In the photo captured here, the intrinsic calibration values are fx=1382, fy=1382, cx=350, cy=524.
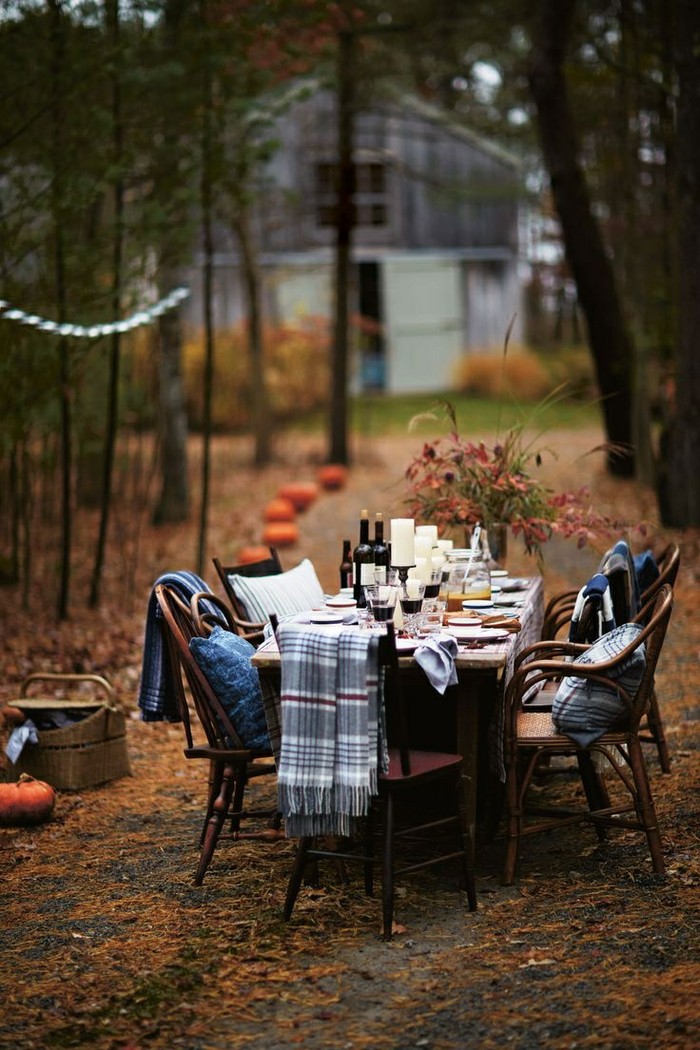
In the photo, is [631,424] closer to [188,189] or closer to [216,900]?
[188,189]

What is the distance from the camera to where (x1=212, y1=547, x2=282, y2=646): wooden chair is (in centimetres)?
598

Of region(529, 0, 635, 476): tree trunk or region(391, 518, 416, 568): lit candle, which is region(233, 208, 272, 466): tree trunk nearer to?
region(529, 0, 635, 476): tree trunk

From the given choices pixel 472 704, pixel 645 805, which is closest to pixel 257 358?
pixel 472 704

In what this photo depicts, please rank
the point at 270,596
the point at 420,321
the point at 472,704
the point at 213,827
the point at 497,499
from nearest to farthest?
the point at 472,704
the point at 213,827
the point at 270,596
the point at 497,499
the point at 420,321

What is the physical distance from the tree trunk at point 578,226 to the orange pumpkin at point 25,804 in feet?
28.8

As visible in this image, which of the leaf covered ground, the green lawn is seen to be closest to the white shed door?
the green lawn

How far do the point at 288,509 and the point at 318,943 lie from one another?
955 cm

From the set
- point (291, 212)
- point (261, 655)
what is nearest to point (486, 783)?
point (261, 655)

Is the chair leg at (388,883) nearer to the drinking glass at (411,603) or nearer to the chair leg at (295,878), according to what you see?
the chair leg at (295,878)

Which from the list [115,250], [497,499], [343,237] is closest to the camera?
[497,499]

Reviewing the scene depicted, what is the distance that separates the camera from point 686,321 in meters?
12.2

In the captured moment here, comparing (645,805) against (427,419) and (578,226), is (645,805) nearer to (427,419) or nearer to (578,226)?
(578,226)

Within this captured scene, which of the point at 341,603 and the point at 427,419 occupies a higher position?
the point at 427,419

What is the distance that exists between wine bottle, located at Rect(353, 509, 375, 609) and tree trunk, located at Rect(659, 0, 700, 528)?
7.28 m
